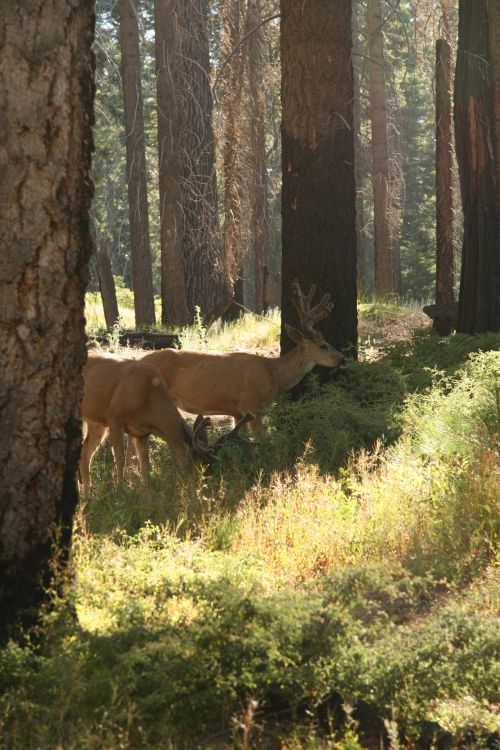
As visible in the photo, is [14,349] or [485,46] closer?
[14,349]

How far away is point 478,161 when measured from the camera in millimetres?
14617

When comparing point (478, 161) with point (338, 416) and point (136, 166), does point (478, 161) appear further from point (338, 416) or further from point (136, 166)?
point (136, 166)

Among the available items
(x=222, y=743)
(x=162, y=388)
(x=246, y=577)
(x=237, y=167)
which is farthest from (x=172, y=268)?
(x=222, y=743)

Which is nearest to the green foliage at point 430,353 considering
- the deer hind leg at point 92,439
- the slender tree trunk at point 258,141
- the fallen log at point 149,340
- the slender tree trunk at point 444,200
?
the fallen log at point 149,340

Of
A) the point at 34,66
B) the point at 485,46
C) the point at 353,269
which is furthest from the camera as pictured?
the point at 485,46

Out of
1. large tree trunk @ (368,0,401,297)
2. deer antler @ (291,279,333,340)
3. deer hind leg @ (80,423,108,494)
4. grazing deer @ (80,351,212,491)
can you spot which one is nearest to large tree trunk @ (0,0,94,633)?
grazing deer @ (80,351,212,491)

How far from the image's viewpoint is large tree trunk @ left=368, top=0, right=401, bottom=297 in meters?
25.4

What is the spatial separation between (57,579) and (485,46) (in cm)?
1235

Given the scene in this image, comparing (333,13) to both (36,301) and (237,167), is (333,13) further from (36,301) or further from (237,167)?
(36,301)

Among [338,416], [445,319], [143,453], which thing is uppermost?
[445,319]

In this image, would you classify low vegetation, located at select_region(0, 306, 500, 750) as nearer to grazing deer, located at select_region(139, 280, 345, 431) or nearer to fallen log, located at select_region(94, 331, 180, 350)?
grazing deer, located at select_region(139, 280, 345, 431)

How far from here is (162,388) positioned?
30.7 feet

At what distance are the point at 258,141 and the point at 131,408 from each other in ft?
56.7

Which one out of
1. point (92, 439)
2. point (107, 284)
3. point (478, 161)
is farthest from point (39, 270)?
point (107, 284)
